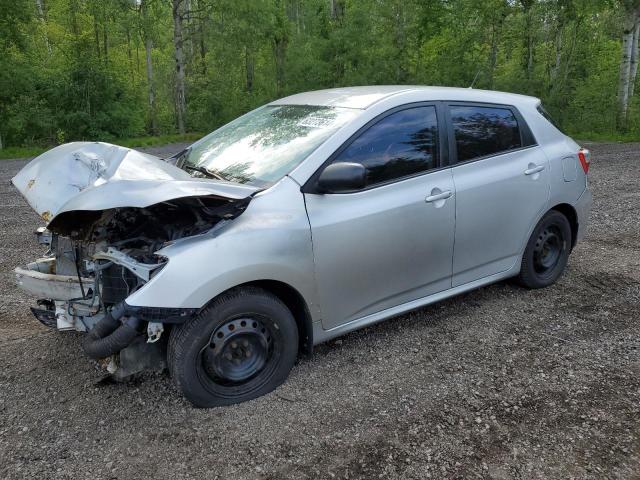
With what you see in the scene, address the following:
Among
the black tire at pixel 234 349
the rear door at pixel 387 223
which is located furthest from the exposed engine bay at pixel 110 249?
the rear door at pixel 387 223

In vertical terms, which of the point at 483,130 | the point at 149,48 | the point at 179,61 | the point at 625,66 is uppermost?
the point at 149,48

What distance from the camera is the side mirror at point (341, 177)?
321cm

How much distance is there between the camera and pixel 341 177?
3217mm

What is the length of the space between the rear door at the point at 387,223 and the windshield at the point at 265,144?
25 cm

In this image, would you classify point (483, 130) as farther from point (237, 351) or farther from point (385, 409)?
point (237, 351)

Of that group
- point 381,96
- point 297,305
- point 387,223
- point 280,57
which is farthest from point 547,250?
point 280,57

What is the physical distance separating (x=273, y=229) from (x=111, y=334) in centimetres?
105

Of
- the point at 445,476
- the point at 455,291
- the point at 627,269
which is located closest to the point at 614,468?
the point at 445,476

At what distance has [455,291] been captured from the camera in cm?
407

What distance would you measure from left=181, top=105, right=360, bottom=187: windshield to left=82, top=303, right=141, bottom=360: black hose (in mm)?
1111

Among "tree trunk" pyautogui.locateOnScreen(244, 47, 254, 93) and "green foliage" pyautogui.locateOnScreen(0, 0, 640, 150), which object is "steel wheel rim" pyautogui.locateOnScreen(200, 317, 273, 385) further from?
"tree trunk" pyautogui.locateOnScreen(244, 47, 254, 93)

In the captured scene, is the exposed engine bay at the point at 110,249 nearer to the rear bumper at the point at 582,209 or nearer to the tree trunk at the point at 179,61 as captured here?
the rear bumper at the point at 582,209

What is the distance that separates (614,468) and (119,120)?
2054 cm

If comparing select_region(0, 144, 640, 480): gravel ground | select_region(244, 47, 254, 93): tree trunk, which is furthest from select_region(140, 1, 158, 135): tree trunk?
select_region(0, 144, 640, 480): gravel ground
